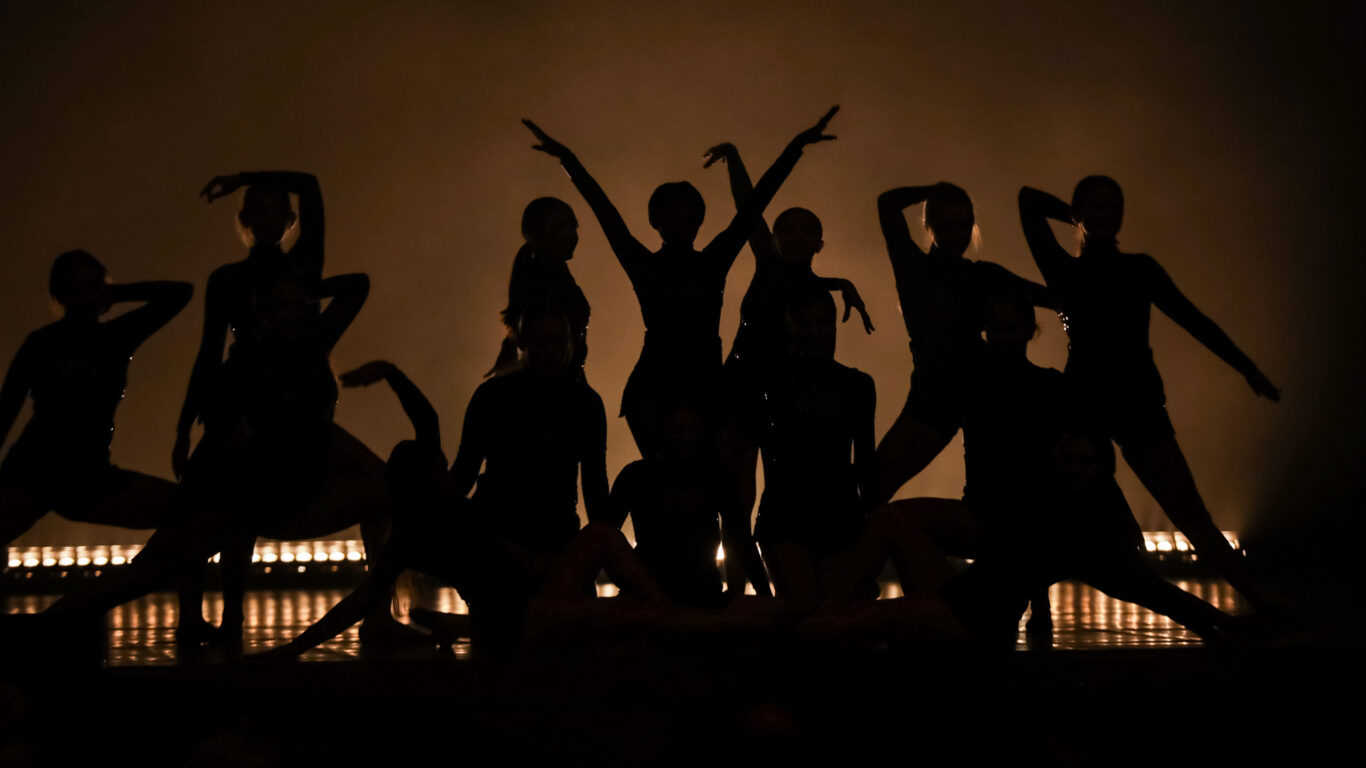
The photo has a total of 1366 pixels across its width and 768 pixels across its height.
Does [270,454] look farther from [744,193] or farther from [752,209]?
[744,193]

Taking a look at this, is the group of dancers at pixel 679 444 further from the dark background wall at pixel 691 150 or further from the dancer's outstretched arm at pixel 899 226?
the dark background wall at pixel 691 150

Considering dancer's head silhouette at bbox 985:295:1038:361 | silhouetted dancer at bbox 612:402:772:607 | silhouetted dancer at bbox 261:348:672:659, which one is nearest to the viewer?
silhouetted dancer at bbox 261:348:672:659

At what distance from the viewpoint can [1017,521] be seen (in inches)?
99.5

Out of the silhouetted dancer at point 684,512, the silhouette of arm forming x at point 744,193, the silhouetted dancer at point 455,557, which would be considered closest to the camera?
the silhouetted dancer at point 455,557

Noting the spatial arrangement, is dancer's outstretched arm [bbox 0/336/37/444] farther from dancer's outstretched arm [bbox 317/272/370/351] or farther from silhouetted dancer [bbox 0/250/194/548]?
dancer's outstretched arm [bbox 317/272/370/351]

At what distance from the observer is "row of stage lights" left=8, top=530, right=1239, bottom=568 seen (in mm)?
5004

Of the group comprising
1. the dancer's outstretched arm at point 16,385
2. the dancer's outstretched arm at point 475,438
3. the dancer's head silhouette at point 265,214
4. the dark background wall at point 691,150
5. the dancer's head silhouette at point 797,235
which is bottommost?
the dancer's outstretched arm at point 475,438

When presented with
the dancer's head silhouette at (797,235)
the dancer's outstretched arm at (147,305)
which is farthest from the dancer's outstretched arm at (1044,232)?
the dancer's outstretched arm at (147,305)

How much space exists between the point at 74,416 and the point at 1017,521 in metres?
2.10

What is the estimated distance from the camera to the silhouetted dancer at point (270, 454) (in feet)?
9.04

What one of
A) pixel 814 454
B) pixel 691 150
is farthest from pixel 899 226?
pixel 691 150

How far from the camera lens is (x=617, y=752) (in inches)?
80.4

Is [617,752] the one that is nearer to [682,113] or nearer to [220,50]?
[682,113]

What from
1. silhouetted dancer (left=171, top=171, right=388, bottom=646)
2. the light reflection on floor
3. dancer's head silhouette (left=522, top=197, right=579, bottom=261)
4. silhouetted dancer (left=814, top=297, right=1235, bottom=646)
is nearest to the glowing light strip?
the light reflection on floor
